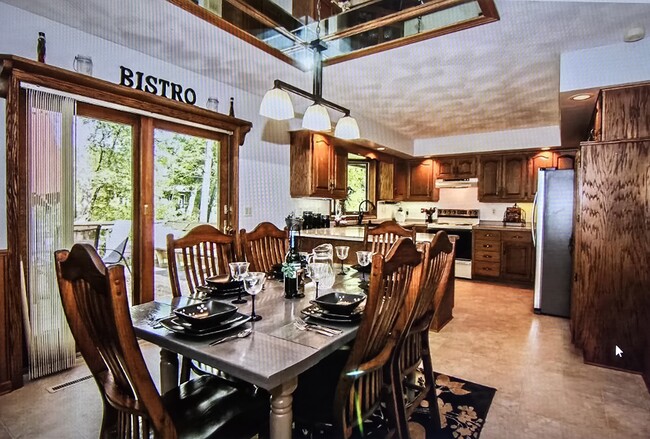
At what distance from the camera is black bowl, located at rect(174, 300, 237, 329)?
1.36 meters

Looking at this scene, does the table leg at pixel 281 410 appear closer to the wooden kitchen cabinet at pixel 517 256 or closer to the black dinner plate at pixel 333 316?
the black dinner plate at pixel 333 316

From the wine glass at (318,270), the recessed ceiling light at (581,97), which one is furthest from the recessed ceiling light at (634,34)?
the wine glass at (318,270)

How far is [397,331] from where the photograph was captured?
153cm

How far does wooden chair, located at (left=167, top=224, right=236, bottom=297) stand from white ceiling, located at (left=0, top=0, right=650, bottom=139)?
1.50 metres

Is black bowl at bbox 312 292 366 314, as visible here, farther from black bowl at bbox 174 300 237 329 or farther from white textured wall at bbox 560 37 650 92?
white textured wall at bbox 560 37 650 92

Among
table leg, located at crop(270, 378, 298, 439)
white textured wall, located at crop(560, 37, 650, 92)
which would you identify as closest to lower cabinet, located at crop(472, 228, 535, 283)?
white textured wall, located at crop(560, 37, 650, 92)

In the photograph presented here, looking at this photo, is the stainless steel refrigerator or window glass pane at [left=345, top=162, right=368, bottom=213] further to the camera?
window glass pane at [left=345, top=162, right=368, bottom=213]

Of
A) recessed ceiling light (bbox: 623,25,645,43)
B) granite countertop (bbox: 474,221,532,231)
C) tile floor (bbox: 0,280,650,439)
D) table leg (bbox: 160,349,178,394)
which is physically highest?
recessed ceiling light (bbox: 623,25,645,43)

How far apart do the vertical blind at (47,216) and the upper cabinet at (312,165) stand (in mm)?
2537

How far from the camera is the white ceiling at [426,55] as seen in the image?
2.38 metres

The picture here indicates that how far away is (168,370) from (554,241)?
13.4 feet

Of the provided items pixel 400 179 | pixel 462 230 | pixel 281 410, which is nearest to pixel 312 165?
pixel 400 179

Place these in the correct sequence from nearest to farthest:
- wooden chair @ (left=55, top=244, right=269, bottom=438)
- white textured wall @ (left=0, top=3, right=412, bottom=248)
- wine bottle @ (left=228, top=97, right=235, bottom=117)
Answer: wooden chair @ (left=55, top=244, right=269, bottom=438)
white textured wall @ (left=0, top=3, right=412, bottom=248)
wine bottle @ (left=228, top=97, right=235, bottom=117)

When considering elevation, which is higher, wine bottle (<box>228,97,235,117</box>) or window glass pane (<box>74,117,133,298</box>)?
wine bottle (<box>228,97,235,117</box>)
